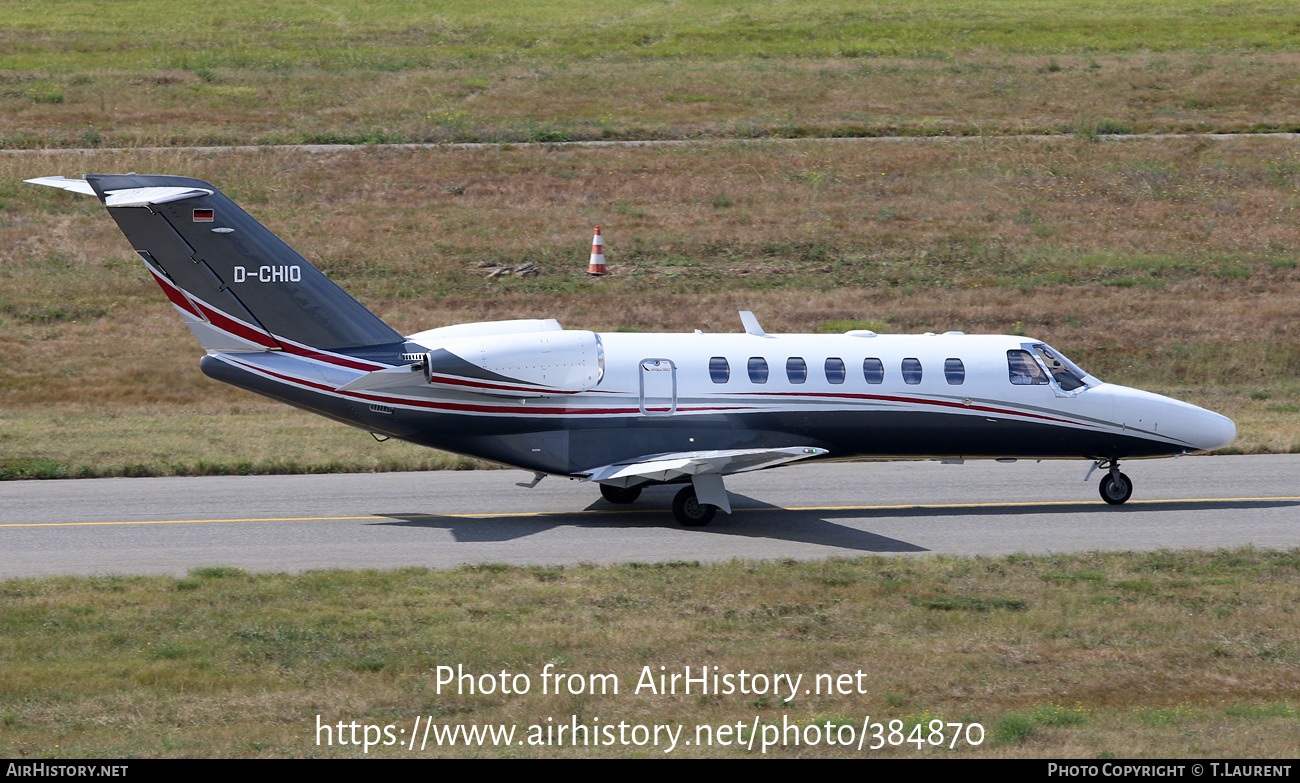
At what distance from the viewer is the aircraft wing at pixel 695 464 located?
Result: 61.9 feet

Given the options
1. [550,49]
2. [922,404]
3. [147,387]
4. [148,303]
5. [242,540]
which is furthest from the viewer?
[550,49]

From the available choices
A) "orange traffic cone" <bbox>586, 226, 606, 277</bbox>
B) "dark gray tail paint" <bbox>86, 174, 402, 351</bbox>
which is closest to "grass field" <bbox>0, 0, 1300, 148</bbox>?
"orange traffic cone" <bbox>586, 226, 606, 277</bbox>

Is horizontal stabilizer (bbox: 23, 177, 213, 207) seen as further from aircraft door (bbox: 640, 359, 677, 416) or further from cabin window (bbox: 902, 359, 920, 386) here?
cabin window (bbox: 902, 359, 920, 386)

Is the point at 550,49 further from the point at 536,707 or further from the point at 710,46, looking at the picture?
the point at 536,707

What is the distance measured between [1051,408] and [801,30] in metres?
59.5

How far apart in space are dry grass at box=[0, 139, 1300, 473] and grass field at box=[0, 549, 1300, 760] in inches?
396

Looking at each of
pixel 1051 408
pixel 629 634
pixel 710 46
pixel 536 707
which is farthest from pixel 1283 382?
pixel 710 46

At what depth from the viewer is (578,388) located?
64.2 ft

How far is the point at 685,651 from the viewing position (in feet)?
44.8

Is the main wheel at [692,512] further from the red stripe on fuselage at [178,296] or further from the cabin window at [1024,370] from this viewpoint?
the red stripe on fuselage at [178,296]

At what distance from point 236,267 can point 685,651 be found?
9141mm

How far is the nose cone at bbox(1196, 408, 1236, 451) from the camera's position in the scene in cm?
2136

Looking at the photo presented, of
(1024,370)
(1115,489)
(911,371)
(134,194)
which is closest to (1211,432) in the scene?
(1115,489)

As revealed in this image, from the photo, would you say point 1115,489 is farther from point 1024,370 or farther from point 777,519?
point 777,519
